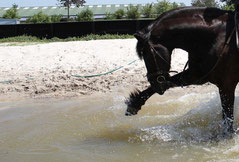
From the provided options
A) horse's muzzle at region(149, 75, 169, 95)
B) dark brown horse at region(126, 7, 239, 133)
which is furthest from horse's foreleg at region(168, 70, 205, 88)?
horse's muzzle at region(149, 75, 169, 95)

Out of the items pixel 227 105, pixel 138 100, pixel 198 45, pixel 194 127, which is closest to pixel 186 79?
pixel 198 45

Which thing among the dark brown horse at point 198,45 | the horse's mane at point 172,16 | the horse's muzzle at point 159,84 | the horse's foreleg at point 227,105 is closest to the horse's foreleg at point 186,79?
the dark brown horse at point 198,45

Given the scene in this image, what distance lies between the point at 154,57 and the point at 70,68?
540 centimetres

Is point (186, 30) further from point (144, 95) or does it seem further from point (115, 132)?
point (115, 132)

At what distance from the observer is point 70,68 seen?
9.12m

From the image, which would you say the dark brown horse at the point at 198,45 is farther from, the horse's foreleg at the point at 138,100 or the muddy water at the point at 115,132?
the muddy water at the point at 115,132

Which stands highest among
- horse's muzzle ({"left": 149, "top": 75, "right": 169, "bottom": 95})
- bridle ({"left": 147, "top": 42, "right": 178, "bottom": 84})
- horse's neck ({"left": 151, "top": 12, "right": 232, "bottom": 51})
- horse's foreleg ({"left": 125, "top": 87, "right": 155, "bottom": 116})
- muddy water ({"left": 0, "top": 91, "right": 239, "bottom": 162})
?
horse's neck ({"left": 151, "top": 12, "right": 232, "bottom": 51})

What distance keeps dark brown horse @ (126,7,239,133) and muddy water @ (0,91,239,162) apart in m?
0.65

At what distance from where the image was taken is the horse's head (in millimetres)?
3992

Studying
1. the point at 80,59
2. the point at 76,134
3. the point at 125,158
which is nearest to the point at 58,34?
the point at 80,59

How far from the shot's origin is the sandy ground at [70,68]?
25.7ft

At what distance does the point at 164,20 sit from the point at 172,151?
158 centimetres

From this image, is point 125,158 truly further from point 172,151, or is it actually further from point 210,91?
point 210,91

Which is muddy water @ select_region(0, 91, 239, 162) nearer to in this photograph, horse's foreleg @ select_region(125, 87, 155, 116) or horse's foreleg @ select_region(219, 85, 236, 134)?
horse's foreleg @ select_region(219, 85, 236, 134)
